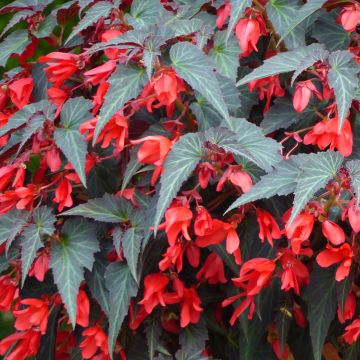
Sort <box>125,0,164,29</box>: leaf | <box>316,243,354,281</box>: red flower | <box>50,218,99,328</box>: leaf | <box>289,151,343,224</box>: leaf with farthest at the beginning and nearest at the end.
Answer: <box>125,0,164,29</box>: leaf, <box>50,218,99,328</box>: leaf, <box>316,243,354,281</box>: red flower, <box>289,151,343,224</box>: leaf

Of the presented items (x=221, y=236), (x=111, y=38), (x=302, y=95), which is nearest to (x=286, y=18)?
(x=302, y=95)

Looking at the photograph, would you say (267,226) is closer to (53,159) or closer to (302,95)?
(302,95)

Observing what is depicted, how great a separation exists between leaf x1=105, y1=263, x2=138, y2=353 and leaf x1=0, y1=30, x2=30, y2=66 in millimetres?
536

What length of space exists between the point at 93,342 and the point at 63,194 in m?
0.28

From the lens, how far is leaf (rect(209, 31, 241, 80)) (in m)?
1.36

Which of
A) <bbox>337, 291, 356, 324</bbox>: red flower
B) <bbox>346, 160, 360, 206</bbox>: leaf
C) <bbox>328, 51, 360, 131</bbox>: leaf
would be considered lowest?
<bbox>337, 291, 356, 324</bbox>: red flower

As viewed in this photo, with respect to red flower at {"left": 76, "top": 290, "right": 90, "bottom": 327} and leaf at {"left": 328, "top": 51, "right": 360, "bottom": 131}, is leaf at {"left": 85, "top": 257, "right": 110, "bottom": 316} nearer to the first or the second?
red flower at {"left": 76, "top": 290, "right": 90, "bottom": 327}

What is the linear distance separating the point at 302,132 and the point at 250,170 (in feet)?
0.60

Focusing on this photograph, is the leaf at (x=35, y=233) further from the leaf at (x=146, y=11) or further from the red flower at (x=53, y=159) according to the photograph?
the leaf at (x=146, y=11)

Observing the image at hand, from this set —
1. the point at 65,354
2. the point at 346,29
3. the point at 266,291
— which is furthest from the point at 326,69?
the point at 65,354

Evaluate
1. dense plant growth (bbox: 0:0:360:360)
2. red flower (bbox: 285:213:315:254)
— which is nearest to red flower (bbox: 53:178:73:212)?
dense plant growth (bbox: 0:0:360:360)

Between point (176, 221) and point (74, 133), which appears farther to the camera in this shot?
point (74, 133)

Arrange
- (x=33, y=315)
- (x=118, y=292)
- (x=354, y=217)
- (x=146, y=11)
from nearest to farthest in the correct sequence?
(x=354, y=217)
(x=118, y=292)
(x=33, y=315)
(x=146, y=11)

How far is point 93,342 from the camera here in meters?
1.42
